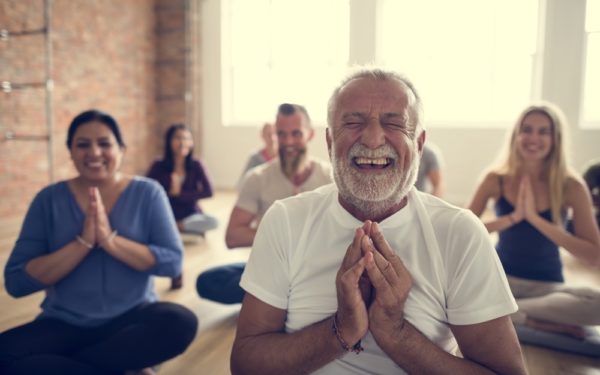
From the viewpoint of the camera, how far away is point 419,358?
1076 millimetres

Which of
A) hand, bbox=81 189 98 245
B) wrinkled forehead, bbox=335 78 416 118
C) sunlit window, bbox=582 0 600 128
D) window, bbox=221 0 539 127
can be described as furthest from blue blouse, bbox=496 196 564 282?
sunlit window, bbox=582 0 600 128

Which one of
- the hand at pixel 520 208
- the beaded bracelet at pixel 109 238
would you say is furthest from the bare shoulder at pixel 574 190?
the beaded bracelet at pixel 109 238

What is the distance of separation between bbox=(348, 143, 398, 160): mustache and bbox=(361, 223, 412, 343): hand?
205 mm

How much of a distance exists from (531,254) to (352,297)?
1806 mm

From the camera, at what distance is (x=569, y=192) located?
8.05 ft

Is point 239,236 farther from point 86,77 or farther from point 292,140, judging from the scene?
point 86,77

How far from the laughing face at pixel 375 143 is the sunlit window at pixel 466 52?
578 cm

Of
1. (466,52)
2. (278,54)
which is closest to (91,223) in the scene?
(466,52)

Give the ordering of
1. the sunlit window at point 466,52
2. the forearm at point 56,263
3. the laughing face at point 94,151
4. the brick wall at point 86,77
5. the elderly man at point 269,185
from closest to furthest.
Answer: the forearm at point 56,263, the laughing face at point 94,151, the elderly man at point 269,185, the brick wall at point 86,77, the sunlit window at point 466,52

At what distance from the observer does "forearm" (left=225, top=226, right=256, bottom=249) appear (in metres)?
2.47

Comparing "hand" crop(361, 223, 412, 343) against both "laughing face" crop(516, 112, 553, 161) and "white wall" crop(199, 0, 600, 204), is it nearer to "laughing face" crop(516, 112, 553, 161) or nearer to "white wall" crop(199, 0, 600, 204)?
"laughing face" crop(516, 112, 553, 161)

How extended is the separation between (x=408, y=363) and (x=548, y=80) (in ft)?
21.0

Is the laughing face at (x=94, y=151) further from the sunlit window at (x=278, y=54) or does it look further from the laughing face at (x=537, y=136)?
the sunlit window at (x=278, y=54)

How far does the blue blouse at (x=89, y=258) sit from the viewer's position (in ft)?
5.83
